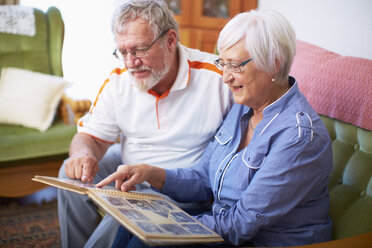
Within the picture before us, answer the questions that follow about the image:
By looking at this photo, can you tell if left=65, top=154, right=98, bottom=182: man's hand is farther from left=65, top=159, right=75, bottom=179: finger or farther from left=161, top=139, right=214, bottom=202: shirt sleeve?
left=161, top=139, right=214, bottom=202: shirt sleeve

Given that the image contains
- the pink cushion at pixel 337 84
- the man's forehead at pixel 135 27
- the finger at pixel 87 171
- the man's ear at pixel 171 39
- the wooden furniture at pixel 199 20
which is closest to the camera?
the pink cushion at pixel 337 84

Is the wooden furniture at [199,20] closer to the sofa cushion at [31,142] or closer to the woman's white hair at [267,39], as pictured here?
the sofa cushion at [31,142]

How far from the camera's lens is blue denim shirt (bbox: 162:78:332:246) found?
105cm

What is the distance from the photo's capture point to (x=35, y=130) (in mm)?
2512

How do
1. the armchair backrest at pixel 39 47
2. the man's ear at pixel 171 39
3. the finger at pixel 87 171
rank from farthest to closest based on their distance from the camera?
the armchair backrest at pixel 39 47, the man's ear at pixel 171 39, the finger at pixel 87 171

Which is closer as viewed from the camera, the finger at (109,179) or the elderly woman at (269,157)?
the elderly woman at (269,157)

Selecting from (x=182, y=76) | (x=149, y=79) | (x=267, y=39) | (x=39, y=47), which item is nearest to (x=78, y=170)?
(x=149, y=79)

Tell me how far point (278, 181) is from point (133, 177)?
1.59 ft

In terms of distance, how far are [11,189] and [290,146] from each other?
6.43 feet

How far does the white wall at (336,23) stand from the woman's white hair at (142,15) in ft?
2.84

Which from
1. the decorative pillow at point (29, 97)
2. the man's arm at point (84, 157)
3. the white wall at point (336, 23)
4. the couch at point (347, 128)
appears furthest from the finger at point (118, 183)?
the decorative pillow at point (29, 97)

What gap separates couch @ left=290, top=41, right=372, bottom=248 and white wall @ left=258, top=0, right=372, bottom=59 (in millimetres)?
341

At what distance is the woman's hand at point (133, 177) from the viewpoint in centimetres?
122

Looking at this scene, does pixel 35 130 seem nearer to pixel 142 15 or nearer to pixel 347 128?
pixel 142 15
